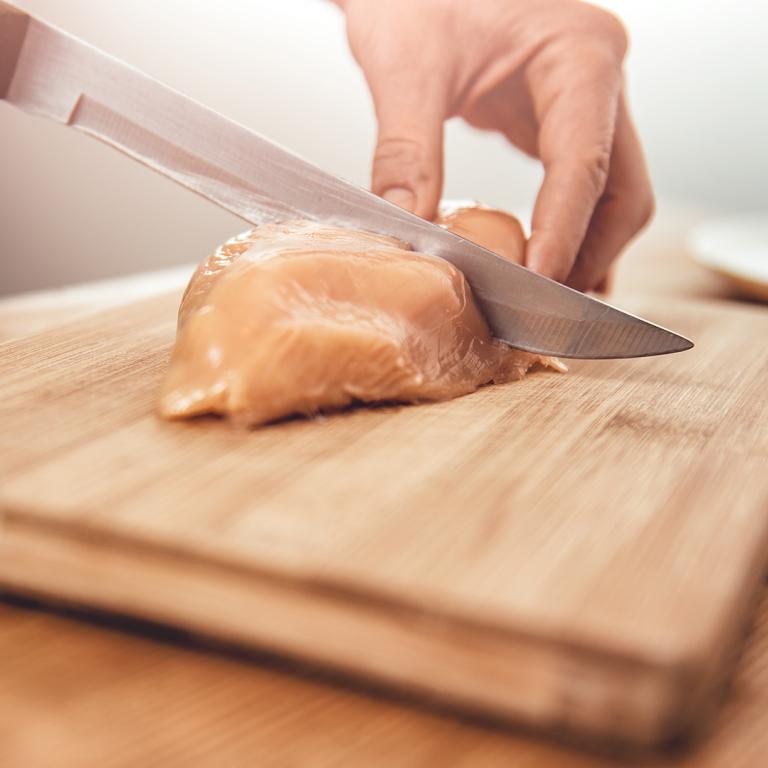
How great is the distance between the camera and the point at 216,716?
0.83 meters

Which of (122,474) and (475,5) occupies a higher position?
(475,5)

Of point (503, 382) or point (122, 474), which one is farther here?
point (503, 382)

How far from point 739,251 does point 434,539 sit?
2.06m

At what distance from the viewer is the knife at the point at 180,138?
1.57 metres

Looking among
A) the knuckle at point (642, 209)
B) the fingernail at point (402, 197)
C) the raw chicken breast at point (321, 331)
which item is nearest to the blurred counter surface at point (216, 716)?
the raw chicken breast at point (321, 331)

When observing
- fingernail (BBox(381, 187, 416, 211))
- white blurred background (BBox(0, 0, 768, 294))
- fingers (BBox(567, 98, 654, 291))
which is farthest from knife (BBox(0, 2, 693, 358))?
white blurred background (BBox(0, 0, 768, 294))

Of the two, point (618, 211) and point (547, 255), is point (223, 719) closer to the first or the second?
point (547, 255)

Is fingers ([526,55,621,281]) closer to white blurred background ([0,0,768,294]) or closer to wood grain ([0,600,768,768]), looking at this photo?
wood grain ([0,600,768,768])

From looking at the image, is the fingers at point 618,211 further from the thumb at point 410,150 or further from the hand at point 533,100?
the thumb at point 410,150

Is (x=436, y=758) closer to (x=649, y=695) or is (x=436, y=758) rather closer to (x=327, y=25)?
(x=649, y=695)

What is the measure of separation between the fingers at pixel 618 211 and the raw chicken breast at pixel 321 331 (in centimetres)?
74

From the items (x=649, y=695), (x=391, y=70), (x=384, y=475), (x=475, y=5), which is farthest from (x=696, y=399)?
(x=475, y=5)

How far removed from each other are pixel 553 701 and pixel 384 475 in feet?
1.19

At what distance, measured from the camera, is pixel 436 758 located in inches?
31.0
